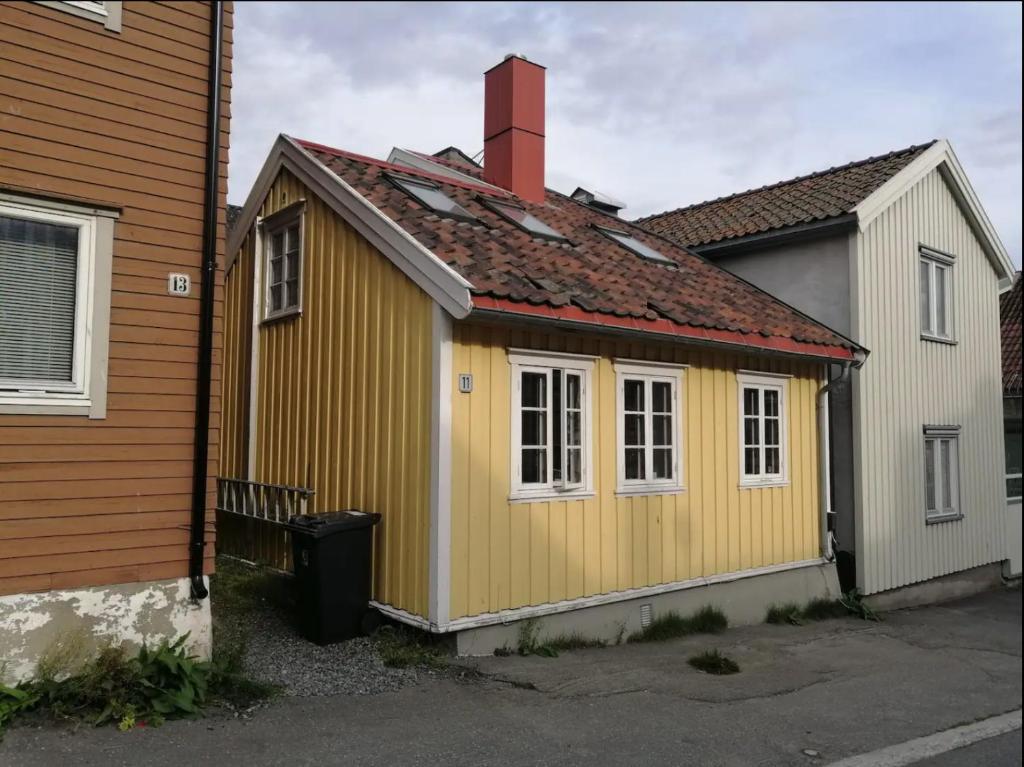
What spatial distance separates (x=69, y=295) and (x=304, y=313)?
11.6 ft

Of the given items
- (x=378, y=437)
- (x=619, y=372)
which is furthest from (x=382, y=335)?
(x=619, y=372)

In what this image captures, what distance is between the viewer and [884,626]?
1007 centimetres

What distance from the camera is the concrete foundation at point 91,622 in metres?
4.93

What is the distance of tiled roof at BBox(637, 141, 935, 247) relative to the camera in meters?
11.5

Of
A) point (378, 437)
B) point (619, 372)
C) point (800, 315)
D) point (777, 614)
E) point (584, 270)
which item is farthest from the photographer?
point (800, 315)

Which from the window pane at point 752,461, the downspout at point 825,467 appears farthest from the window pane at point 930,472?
the window pane at point 752,461

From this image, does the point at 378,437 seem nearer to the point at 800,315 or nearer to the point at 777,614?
the point at 777,614

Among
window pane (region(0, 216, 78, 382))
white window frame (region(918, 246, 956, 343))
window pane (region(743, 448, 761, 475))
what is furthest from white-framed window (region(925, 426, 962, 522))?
window pane (region(0, 216, 78, 382))

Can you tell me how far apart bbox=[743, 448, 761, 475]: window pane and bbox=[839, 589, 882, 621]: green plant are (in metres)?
2.36

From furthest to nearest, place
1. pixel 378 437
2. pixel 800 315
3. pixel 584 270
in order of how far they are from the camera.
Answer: pixel 800 315 → pixel 584 270 → pixel 378 437

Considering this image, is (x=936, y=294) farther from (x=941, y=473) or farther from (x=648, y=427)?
(x=648, y=427)

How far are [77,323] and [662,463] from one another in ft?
18.0

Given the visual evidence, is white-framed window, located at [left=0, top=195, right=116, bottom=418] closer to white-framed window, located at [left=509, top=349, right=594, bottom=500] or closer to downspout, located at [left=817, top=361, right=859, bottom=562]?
white-framed window, located at [left=509, top=349, right=594, bottom=500]

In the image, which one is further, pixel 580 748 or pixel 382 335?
pixel 382 335
